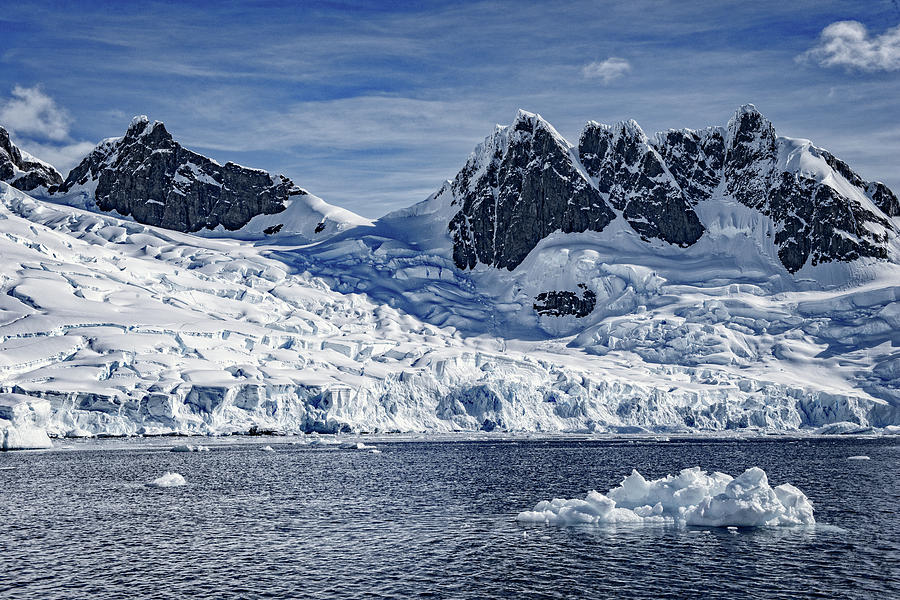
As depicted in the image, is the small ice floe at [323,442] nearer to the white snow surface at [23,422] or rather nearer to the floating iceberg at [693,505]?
the white snow surface at [23,422]

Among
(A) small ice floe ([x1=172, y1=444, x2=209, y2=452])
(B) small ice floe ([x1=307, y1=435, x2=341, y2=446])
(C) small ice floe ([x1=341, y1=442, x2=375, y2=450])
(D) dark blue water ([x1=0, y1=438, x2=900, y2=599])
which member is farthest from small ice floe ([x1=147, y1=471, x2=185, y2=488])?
(B) small ice floe ([x1=307, y1=435, x2=341, y2=446])

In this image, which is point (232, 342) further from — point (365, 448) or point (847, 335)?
point (847, 335)

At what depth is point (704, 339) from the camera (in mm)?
193000

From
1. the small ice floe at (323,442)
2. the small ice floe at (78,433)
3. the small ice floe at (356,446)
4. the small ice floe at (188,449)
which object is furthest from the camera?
the small ice floe at (78,433)

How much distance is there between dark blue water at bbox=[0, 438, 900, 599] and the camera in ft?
111

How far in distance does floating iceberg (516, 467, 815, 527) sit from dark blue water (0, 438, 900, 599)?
3.45ft

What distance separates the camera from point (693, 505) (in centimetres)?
4631

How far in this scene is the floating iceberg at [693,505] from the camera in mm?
43844

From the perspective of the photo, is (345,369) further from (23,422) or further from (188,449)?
(23,422)

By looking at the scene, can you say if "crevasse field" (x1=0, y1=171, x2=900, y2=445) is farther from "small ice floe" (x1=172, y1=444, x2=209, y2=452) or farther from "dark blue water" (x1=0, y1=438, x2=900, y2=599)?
"dark blue water" (x1=0, y1=438, x2=900, y2=599)

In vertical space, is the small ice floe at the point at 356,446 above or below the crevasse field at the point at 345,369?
below

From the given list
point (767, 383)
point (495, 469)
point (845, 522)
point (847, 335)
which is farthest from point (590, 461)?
point (847, 335)

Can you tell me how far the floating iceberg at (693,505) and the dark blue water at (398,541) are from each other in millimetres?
1051

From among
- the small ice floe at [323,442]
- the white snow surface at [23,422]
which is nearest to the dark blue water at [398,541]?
the white snow surface at [23,422]
